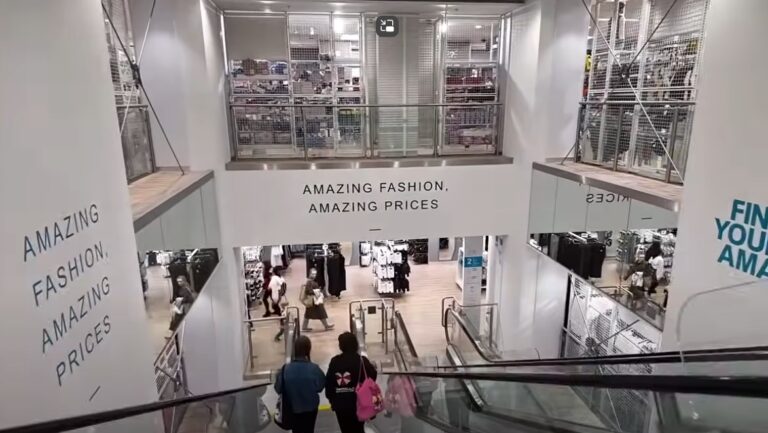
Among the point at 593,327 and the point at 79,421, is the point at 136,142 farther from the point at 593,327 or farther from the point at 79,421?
the point at 593,327

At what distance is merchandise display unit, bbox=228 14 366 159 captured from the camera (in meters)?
7.93

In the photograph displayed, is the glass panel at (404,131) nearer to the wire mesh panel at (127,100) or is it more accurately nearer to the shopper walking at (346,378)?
the wire mesh panel at (127,100)

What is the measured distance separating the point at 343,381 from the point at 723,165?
3586mm

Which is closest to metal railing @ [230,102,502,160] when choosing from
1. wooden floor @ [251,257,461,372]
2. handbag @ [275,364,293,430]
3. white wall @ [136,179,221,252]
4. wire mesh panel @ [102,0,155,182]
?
white wall @ [136,179,221,252]

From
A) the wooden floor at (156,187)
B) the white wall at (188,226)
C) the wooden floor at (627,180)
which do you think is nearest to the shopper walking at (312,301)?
the white wall at (188,226)

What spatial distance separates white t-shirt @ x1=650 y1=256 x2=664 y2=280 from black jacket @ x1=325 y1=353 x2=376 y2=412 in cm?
357

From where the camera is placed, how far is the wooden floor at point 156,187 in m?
4.49

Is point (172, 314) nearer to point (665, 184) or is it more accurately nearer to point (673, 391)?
point (673, 391)

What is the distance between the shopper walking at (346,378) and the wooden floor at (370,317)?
4302mm

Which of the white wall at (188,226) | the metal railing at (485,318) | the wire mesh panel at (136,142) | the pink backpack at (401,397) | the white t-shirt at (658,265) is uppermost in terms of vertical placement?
the wire mesh panel at (136,142)

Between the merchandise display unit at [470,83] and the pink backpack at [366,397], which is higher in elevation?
the merchandise display unit at [470,83]

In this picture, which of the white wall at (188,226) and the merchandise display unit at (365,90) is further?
the merchandise display unit at (365,90)

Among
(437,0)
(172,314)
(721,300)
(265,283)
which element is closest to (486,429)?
(721,300)

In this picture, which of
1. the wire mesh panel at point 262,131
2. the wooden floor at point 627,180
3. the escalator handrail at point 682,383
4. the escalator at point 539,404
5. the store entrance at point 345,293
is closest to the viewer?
the escalator handrail at point 682,383
